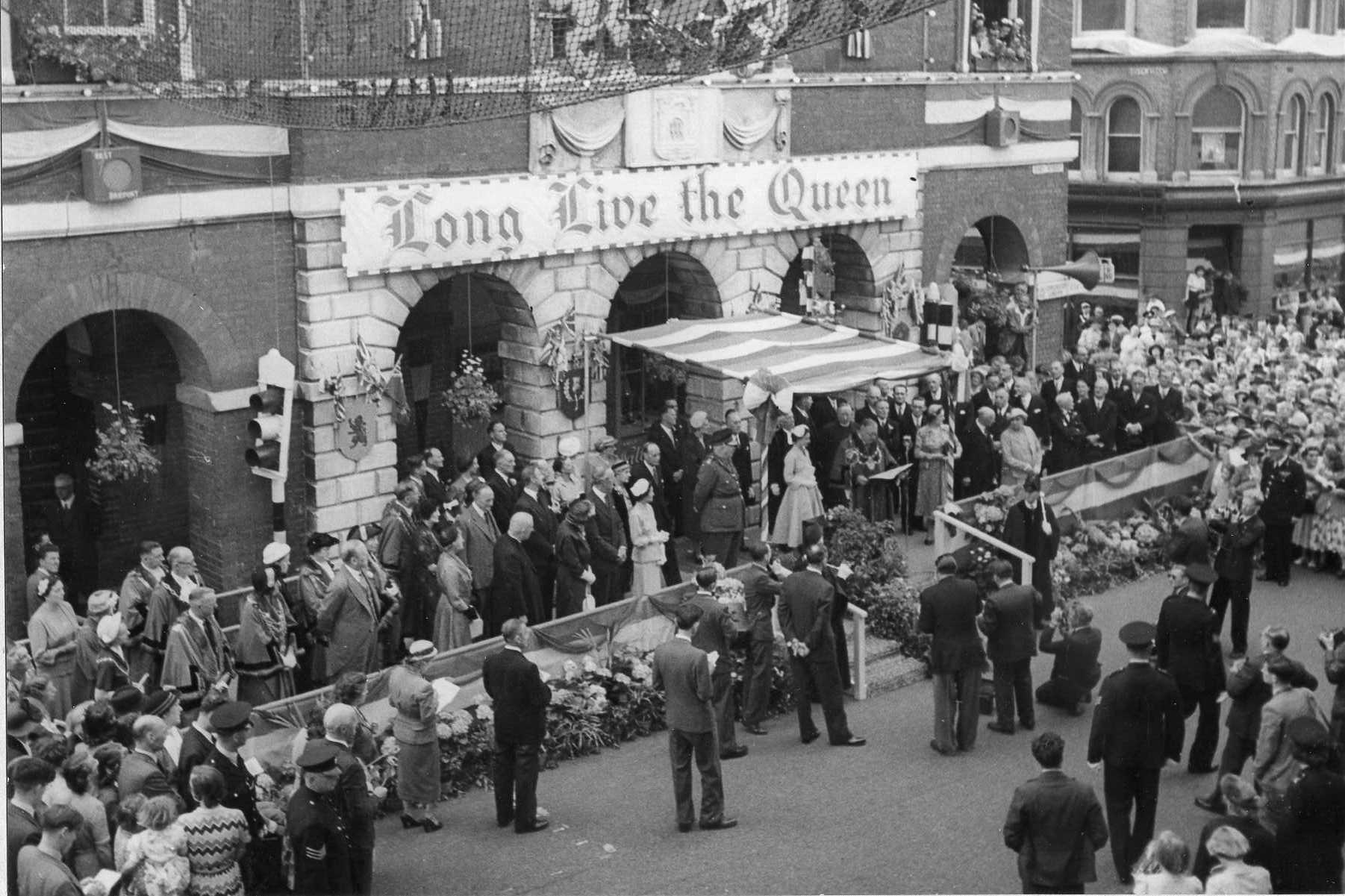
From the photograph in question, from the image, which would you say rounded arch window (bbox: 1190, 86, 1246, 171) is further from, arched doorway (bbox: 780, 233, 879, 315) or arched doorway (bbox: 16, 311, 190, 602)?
arched doorway (bbox: 16, 311, 190, 602)

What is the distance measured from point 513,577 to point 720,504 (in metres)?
3.16

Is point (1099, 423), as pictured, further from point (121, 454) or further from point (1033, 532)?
point (121, 454)

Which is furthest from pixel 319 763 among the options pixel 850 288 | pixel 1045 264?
pixel 1045 264

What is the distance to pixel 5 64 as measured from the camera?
47.8ft

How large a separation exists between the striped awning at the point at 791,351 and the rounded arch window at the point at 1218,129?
19947 mm

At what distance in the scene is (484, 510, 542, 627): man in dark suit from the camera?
14.7 m

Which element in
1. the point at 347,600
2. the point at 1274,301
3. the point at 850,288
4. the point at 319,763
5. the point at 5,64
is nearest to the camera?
the point at 319,763

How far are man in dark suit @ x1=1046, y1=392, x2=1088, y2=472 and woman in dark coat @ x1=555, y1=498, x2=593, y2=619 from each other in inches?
292

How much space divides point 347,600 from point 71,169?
4.67 metres

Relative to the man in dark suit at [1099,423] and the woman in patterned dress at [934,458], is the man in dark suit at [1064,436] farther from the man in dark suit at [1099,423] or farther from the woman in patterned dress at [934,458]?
the woman in patterned dress at [934,458]

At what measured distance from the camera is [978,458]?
19.6m

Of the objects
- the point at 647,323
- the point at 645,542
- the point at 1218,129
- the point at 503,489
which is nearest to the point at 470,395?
the point at 503,489

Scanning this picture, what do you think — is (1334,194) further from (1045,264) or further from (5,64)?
(5,64)

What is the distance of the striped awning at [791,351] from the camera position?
17.9m
